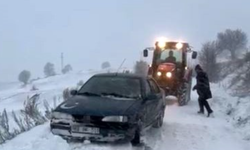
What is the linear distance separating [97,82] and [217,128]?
12.9ft

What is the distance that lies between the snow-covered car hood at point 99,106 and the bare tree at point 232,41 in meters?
51.5

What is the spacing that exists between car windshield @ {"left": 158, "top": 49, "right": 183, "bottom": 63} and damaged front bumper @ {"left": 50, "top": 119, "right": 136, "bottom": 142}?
930 centimetres

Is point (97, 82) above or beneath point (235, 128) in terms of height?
above

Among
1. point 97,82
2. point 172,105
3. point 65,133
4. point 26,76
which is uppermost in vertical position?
point 97,82

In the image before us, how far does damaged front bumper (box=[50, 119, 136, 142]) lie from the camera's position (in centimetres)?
780

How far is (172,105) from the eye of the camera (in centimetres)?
1639

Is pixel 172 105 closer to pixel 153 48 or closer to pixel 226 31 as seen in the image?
pixel 153 48

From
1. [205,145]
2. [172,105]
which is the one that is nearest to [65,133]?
[205,145]

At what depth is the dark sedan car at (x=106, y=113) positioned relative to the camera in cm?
782

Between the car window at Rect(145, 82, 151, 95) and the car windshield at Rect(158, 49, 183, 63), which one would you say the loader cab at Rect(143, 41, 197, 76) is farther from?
the car window at Rect(145, 82, 151, 95)

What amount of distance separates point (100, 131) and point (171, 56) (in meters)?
9.71

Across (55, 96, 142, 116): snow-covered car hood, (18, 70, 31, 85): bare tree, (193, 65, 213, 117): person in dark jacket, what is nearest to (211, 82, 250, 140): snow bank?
(193, 65, 213, 117): person in dark jacket

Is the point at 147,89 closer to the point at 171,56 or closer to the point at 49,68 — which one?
the point at 171,56

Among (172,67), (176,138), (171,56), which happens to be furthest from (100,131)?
(171,56)
